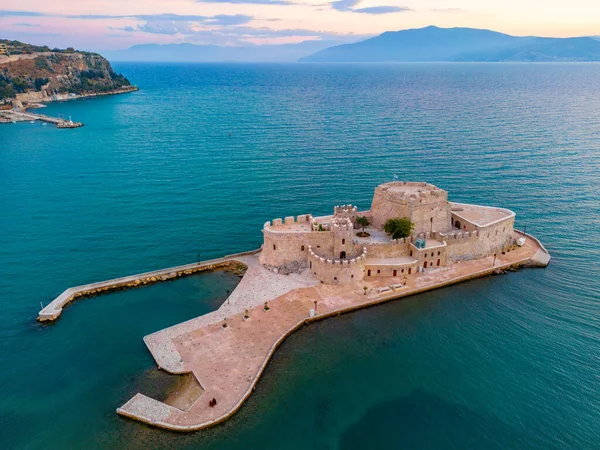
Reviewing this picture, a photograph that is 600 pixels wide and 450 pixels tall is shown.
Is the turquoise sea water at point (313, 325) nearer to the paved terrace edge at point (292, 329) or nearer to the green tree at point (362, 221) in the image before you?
the paved terrace edge at point (292, 329)

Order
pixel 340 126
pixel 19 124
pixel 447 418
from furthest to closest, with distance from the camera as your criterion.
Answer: pixel 19 124 < pixel 340 126 < pixel 447 418

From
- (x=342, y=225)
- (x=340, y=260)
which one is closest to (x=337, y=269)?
(x=340, y=260)

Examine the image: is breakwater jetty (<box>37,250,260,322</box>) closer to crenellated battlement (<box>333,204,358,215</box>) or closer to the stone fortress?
the stone fortress

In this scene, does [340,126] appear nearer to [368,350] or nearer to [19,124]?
[368,350]

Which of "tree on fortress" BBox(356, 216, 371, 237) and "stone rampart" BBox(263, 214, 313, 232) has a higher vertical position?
"stone rampart" BBox(263, 214, 313, 232)

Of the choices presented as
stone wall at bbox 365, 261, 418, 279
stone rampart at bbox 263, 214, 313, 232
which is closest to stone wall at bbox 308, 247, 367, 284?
stone wall at bbox 365, 261, 418, 279

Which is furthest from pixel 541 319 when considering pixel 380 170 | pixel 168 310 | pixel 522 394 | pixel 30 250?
pixel 30 250

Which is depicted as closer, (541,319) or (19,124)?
(541,319)

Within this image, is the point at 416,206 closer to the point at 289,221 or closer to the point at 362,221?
the point at 362,221
